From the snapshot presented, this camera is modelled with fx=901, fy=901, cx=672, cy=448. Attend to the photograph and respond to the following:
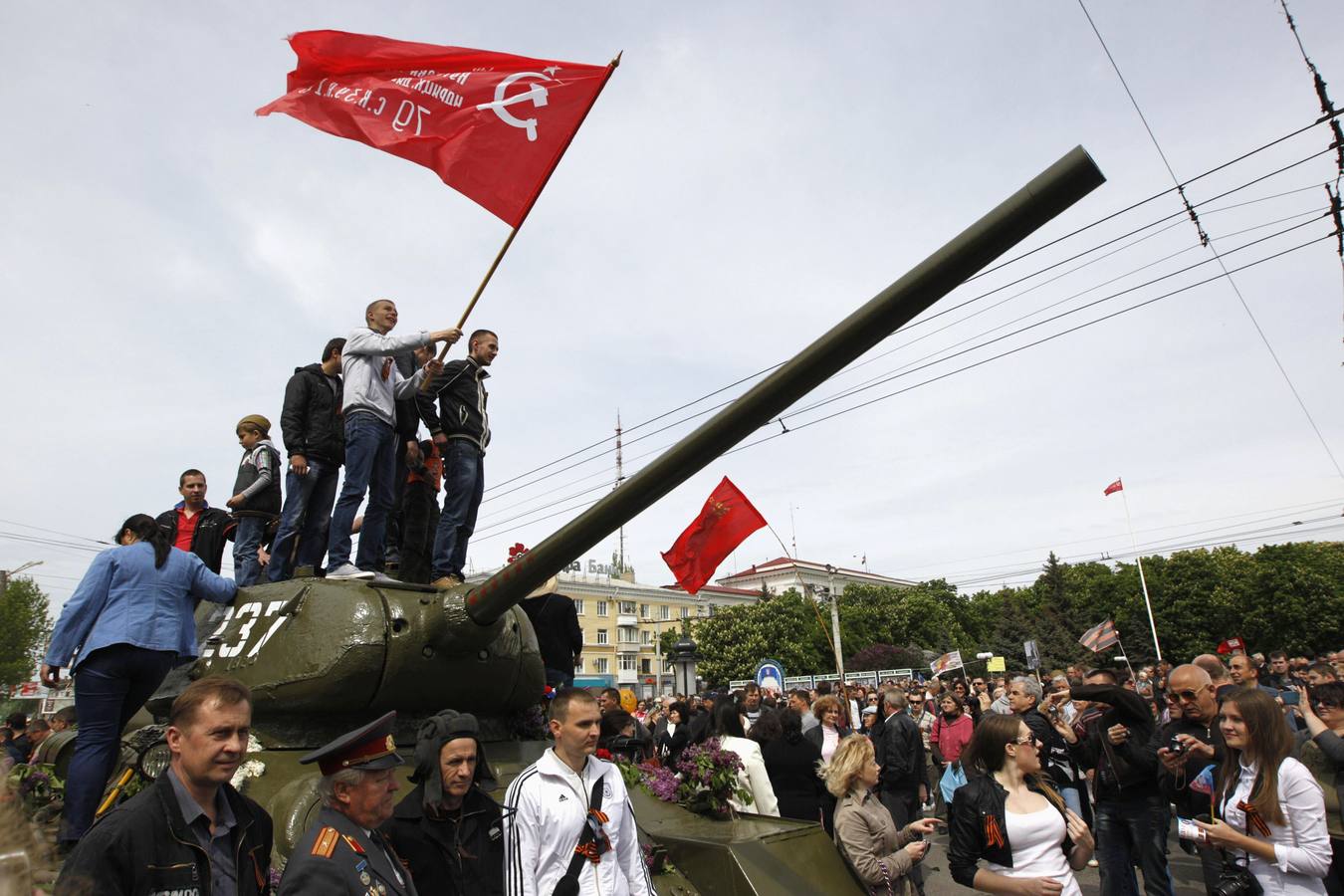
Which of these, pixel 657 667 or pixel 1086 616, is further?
pixel 657 667

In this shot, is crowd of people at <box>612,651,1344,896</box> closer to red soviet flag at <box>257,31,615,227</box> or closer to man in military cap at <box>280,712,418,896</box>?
man in military cap at <box>280,712,418,896</box>

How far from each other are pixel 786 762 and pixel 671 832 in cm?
409

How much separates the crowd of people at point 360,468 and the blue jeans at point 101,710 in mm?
1317

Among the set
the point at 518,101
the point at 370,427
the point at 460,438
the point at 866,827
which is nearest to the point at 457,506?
the point at 460,438

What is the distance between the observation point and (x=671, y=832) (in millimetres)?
4691

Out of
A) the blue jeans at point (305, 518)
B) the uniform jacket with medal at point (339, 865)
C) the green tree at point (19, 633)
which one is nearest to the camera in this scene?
the uniform jacket with medal at point (339, 865)

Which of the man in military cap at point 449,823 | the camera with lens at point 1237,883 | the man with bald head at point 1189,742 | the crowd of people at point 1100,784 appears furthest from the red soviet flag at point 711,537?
the man in military cap at point 449,823

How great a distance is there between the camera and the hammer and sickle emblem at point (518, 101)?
6.67 meters

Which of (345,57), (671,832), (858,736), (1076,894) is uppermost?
(345,57)

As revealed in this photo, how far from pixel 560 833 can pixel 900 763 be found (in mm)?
7475

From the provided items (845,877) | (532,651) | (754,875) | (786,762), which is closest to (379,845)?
(754,875)

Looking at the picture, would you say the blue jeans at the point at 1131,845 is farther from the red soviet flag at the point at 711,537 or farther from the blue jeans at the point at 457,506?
the red soviet flag at the point at 711,537

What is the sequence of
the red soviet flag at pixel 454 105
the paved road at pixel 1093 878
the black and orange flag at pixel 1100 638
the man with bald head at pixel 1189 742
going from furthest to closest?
1. the black and orange flag at pixel 1100 638
2. the paved road at pixel 1093 878
3. the red soviet flag at pixel 454 105
4. the man with bald head at pixel 1189 742

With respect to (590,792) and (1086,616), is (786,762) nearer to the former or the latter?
(590,792)
